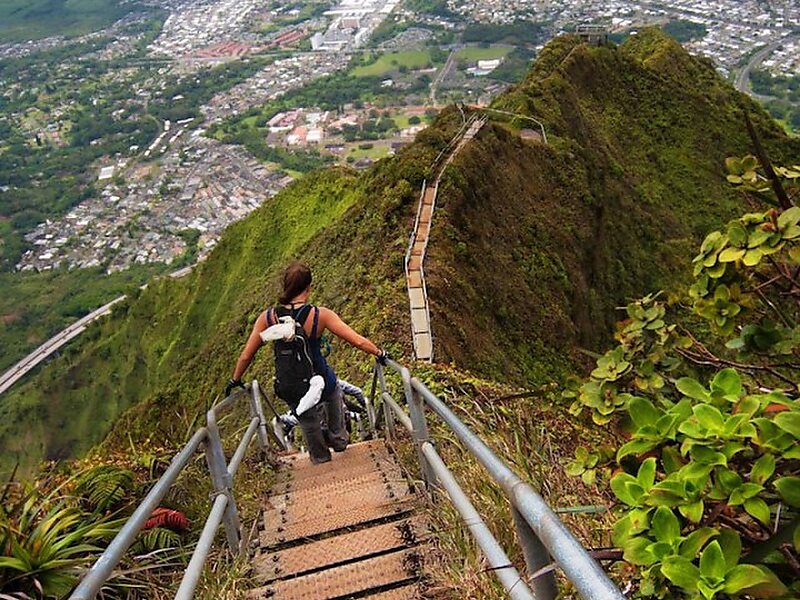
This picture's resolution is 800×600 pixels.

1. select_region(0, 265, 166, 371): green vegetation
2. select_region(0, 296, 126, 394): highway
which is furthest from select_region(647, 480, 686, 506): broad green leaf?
select_region(0, 265, 166, 371): green vegetation

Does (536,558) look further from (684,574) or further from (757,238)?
(757,238)

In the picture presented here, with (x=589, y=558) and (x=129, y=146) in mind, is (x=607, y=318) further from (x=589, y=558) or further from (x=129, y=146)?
(x=129, y=146)

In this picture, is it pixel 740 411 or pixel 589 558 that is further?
pixel 740 411

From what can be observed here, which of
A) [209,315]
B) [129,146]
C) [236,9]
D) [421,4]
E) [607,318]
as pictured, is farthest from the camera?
[236,9]

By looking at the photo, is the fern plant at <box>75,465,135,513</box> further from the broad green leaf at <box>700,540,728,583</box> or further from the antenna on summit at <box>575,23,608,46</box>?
the antenna on summit at <box>575,23,608,46</box>

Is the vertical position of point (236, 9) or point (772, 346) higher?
point (772, 346)

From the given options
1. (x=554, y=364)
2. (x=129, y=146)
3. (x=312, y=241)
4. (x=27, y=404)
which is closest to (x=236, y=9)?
(x=129, y=146)

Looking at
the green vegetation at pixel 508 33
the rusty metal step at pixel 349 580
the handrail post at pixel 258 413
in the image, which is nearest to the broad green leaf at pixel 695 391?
the rusty metal step at pixel 349 580

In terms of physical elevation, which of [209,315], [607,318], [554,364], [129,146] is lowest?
[129,146]
